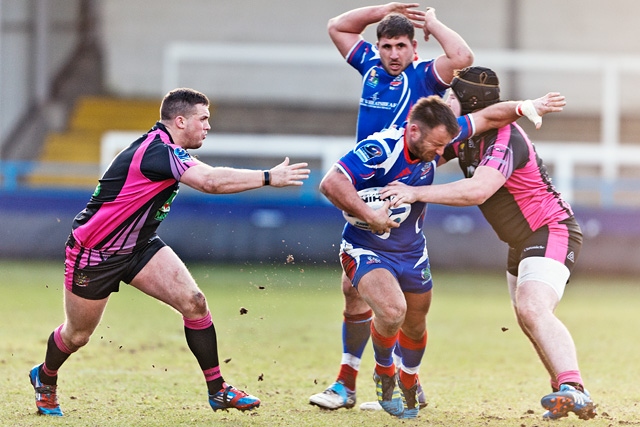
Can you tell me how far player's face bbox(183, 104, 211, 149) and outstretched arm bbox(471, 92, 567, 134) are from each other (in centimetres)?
167

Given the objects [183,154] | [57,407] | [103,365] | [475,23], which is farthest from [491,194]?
[475,23]

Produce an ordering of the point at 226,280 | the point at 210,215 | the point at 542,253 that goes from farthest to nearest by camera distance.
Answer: the point at 210,215 < the point at 226,280 < the point at 542,253

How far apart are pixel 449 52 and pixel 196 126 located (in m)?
1.79

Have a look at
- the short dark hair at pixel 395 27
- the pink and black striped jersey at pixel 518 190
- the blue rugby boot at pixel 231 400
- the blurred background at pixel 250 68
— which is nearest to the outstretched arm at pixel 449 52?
the short dark hair at pixel 395 27

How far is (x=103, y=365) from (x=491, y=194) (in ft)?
12.0

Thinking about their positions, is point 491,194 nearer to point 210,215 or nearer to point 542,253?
point 542,253

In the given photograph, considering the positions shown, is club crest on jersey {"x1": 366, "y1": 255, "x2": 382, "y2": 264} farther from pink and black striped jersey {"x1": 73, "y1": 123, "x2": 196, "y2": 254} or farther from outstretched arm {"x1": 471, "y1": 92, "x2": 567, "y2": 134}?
pink and black striped jersey {"x1": 73, "y1": 123, "x2": 196, "y2": 254}

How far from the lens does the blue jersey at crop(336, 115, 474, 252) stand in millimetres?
5969

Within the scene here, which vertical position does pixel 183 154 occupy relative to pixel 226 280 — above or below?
above

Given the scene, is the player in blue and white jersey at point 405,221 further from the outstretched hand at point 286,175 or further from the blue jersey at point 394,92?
the blue jersey at point 394,92

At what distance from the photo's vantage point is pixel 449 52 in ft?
21.5

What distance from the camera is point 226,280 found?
1472 centimetres

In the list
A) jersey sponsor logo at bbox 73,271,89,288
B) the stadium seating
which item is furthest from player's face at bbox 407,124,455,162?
the stadium seating

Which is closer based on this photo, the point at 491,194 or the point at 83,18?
the point at 491,194
